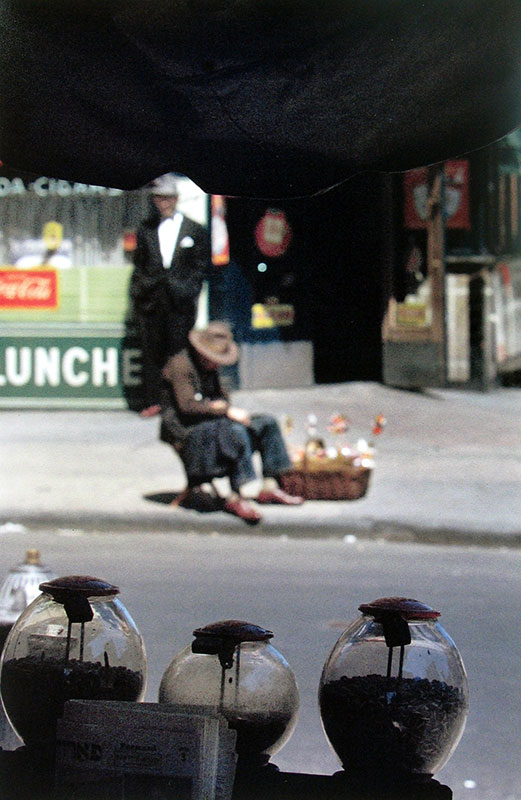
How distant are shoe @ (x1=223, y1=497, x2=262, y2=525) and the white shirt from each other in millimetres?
2090

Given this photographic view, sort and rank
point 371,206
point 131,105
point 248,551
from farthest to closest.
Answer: point 248,551 → point 371,206 → point 131,105

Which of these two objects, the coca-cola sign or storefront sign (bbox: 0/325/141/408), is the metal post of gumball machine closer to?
storefront sign (bbox: 0/325/141/408)

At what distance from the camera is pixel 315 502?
10.2 m

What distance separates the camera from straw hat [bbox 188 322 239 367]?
9.33m

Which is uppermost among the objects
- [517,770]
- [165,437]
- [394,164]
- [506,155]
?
[506,155]

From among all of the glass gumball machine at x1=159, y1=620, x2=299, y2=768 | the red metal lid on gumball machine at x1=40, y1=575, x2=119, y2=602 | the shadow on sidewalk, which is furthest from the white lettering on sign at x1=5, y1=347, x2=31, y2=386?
the glass gumball machine at x1=159, y1=620, x2=299, y2=768

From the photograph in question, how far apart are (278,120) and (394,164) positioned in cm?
26

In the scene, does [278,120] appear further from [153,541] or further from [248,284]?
[248,284]

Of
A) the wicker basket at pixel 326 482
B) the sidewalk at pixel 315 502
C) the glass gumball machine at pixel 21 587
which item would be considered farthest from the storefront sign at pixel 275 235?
the glass gumball machine at pixel 21 587

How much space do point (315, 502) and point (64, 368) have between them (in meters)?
6.14

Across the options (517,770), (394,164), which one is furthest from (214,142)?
(517,770)

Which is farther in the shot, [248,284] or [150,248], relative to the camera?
[150,248]

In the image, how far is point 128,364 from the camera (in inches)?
608

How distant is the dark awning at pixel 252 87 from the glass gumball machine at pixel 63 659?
0.85 m
